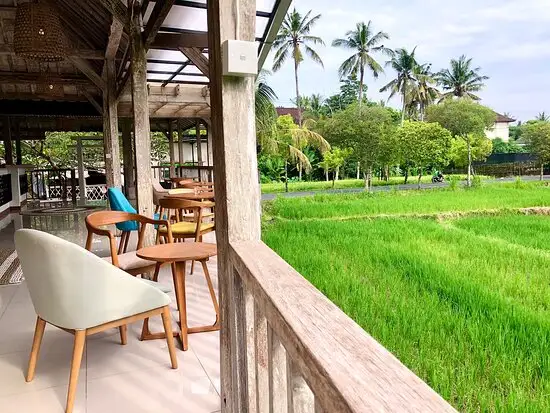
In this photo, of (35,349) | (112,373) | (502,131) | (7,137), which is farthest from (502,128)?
(35,349)

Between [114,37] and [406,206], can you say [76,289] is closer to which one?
[114,37]

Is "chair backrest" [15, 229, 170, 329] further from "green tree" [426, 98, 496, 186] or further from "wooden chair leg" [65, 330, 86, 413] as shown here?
"green tree" [426, 98, 496, 186]

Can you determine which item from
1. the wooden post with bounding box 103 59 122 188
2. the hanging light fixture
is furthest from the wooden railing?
the wooden post with bounding box 103 59 122 188

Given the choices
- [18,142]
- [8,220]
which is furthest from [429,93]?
[8,220]

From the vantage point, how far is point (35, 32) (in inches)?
130

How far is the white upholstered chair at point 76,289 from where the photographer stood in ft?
5.23

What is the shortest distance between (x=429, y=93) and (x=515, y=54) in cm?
3283

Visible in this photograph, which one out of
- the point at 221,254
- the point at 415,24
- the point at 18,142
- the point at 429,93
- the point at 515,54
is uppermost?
the point at 415,24

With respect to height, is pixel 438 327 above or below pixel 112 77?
below

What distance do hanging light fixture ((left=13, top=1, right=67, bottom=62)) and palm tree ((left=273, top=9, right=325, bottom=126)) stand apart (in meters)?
21.0

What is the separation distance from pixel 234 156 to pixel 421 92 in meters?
32.1

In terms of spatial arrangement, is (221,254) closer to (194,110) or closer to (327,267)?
(327,267)

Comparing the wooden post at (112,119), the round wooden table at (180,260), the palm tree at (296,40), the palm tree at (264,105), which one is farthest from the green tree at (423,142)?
the round wooden table at (180,260)

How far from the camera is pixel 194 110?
9.60 metres
